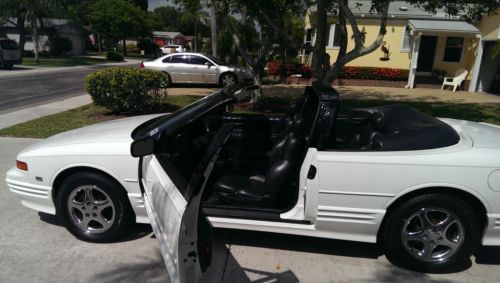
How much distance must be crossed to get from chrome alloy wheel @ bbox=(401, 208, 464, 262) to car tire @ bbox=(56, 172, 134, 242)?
95.8 inches

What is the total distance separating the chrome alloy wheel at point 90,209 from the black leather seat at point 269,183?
101cm

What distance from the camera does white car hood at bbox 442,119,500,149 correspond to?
324cm

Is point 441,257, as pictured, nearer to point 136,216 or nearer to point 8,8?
point 136,216

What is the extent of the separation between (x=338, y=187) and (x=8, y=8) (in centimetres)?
3701

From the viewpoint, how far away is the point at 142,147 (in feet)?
8.29

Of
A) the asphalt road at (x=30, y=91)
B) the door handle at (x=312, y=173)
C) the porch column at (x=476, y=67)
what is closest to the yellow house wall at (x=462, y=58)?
the porch column at (x=476, y=67)

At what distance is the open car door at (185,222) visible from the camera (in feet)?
6.48

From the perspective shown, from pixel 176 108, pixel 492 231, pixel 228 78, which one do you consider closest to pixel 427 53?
pixel 228 78

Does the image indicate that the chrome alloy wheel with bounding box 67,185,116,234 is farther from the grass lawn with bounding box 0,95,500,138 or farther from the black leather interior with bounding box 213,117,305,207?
the grass lawn with bounding box 0,95,500,138

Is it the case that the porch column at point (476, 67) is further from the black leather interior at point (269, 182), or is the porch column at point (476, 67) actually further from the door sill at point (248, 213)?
the door sill at point (248, 213)

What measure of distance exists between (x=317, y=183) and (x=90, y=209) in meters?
2.05

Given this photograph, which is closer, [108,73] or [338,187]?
[338,187]

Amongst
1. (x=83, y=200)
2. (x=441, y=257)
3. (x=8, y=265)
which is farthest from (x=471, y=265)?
(x=8, y=265)

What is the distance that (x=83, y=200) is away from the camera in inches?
139
